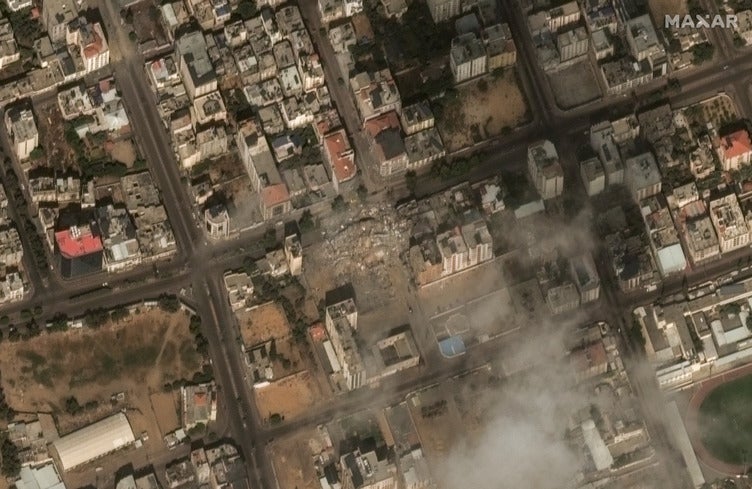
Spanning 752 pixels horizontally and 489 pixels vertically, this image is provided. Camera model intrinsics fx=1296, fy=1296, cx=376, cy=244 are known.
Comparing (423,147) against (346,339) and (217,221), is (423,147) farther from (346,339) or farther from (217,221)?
(217,221)

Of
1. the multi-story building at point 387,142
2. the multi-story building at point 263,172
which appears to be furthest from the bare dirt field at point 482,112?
the multi-story building at point 263,172

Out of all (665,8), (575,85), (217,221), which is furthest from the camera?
(665,8)

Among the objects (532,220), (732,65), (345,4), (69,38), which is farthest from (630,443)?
(69,38)

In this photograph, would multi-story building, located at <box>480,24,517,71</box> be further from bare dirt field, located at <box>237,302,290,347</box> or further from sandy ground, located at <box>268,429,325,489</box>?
sandy ground, located at <box>268,429,325,489</box>

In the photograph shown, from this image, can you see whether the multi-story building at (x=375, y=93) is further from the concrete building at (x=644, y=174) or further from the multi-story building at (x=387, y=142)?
the concrete building at (x=644, y=174)

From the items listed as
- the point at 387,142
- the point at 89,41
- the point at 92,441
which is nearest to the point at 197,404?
the point at 92,441

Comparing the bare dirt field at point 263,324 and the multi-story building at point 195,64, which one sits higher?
the multi-story building at point 195,64

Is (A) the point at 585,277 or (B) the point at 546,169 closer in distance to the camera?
(A) the point at 585,277
